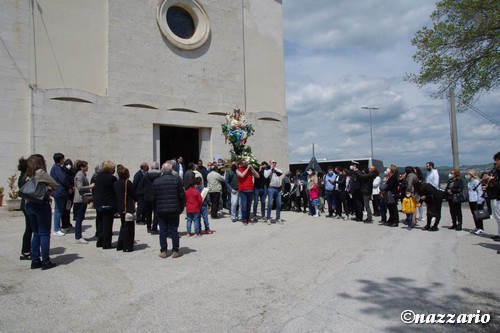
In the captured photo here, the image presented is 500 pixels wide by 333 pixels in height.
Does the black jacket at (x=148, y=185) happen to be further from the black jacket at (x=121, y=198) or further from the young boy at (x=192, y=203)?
the black jacket at (x=121, y=198)

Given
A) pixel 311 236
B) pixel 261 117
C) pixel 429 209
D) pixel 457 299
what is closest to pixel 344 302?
pixel 457 299

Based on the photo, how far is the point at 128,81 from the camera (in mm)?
15055

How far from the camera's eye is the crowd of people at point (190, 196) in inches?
261

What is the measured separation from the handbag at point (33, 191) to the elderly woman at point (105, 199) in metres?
1.40

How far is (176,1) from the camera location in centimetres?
1675

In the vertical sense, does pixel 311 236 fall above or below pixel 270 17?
below

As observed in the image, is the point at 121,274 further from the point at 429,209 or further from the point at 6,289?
the point at 429,209

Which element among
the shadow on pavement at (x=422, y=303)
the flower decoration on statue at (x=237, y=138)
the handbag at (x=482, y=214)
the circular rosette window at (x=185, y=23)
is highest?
the circular rosette window at (x=185, y=23)

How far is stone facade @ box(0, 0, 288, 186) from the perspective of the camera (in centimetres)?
1281

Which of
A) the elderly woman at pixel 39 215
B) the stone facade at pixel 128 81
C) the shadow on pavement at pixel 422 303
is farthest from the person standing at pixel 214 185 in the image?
the shadow on pavement at pixel 422 303

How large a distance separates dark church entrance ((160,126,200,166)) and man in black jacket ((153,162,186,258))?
1070 cm

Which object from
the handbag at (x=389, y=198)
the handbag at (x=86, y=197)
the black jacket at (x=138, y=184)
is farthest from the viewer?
the handbag at (x=389, y=198)

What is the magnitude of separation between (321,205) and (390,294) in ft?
31.5

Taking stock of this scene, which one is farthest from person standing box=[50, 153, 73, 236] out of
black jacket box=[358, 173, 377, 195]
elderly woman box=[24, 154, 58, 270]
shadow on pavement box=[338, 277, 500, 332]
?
black jacket box=[358, 173, 377, 195]
